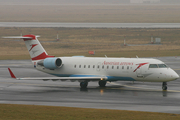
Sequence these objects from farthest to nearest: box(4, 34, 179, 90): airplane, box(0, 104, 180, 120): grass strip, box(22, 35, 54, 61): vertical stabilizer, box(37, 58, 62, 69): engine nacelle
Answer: box(22, 35, 54, 61): vertical stabilizer, box(37, 58, 62, 69): engine nacelle, box(4, 34, 179, 90): airplane, box(0, 104, 180, 120): grass strip

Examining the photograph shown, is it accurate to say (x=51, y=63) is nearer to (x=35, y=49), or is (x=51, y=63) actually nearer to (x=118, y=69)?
(x=35, y=49)

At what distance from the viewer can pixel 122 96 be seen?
28484 mm

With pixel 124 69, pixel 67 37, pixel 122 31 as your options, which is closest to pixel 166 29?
pixel 122 31

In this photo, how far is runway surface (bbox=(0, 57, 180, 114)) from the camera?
79.7ft

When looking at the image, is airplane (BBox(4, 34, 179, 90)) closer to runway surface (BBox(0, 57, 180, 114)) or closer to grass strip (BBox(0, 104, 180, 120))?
runway surface (BBox(0, 57, 180, 114))

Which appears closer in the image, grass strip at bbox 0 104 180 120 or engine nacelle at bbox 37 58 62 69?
grass strip at bbox 0 104 180 120

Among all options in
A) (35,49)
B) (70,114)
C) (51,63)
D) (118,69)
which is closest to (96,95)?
(118,69)

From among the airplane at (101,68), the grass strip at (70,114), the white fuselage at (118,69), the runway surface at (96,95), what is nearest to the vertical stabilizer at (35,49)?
the airplane at (101,68)

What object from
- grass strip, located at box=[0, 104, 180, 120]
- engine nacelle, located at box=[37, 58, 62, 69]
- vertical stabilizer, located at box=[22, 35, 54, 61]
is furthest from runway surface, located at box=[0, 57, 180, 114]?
vertical stabilizer, located at box=[22, 35, 54, 61]

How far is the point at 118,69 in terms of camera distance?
109 ft

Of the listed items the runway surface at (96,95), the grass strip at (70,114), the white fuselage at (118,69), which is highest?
the white fuselage at (118,69)

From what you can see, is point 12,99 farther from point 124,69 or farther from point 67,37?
point 67,37

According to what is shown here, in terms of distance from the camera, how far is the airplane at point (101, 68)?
31.8 metres

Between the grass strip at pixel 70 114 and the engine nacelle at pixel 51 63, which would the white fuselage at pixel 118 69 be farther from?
the grass strip at pixel 70 114
